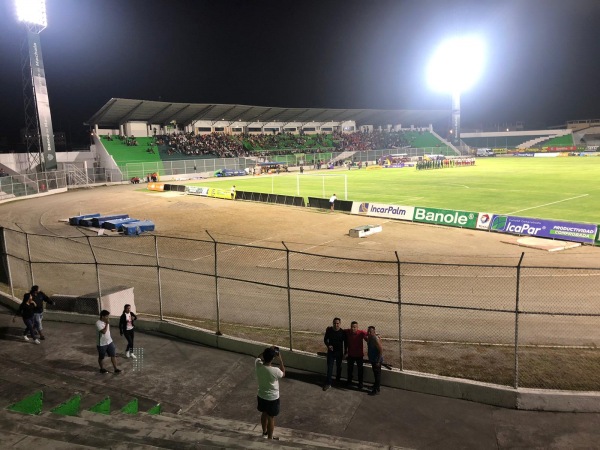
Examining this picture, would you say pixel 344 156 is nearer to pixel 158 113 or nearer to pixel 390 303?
pixel 158 113

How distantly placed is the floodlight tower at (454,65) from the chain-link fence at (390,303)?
319ft

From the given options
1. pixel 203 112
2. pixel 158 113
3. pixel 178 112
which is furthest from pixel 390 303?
pixel 203 112

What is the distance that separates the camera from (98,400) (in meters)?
9.37

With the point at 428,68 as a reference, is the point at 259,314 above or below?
below

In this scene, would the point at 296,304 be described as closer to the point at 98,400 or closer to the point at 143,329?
the point at 143,329

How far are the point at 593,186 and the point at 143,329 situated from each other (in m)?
46.6

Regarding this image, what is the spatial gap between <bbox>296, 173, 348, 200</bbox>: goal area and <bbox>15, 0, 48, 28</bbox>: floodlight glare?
31.6 m

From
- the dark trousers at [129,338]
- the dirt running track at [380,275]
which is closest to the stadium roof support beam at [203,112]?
the dirt running track at [380,275]

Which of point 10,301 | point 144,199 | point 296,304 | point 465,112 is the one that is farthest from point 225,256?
point 465,112

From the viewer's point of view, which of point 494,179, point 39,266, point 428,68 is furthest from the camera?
point 428,68

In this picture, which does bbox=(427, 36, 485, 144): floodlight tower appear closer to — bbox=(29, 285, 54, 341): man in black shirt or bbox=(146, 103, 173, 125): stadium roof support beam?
bbox=(146, 103, 173, 125): stadium roof support beam

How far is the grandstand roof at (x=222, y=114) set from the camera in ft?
245

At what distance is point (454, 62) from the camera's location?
111 meters

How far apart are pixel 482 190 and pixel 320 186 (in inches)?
697
